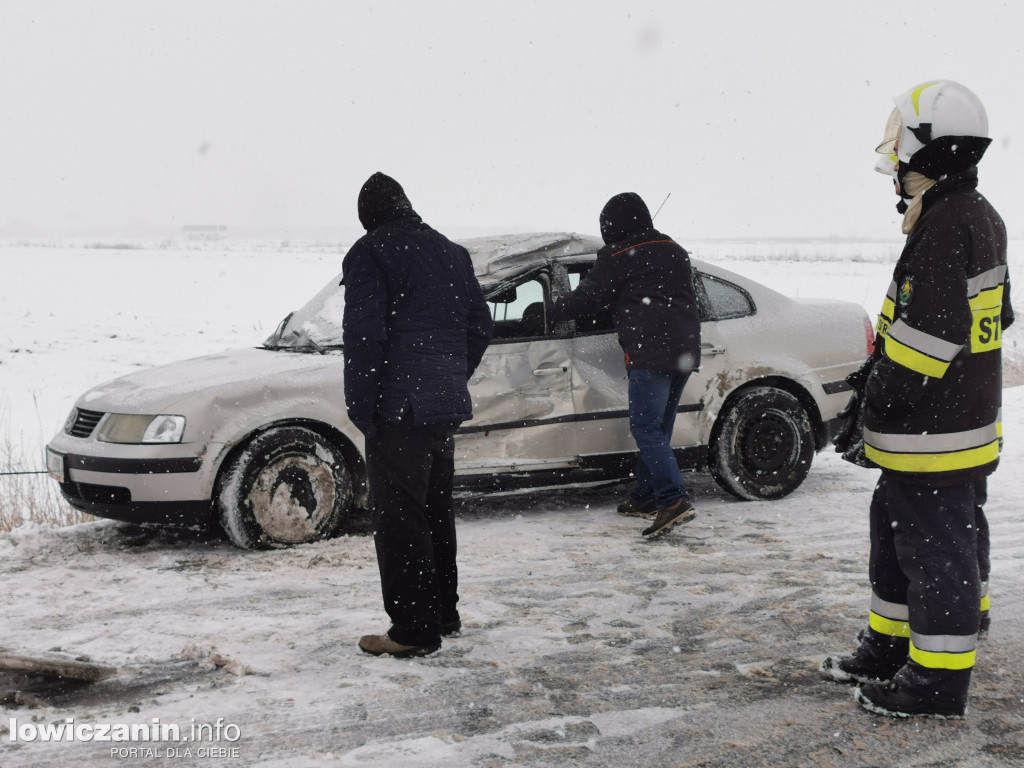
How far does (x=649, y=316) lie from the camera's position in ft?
17.6

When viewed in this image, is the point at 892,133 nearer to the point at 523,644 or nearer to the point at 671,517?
the point at 523,644

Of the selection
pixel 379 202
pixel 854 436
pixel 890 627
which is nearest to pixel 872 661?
pixel 890 627

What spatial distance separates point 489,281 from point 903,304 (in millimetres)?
3051

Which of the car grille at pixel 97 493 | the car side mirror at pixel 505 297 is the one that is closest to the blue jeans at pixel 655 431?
the car side mirror at pixel 505 297

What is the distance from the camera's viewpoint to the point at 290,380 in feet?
17.2

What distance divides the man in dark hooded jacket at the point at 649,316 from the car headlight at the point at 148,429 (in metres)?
2.22

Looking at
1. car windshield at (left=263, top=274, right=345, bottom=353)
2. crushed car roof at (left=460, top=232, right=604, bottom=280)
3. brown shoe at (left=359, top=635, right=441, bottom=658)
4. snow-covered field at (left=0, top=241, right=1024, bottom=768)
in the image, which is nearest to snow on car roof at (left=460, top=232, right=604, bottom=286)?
crushed car roof at (left=460, top=232, right=604, bottom=280)

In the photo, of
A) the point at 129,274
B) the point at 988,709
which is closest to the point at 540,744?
the point at 988,709

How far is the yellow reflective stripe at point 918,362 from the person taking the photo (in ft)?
9.45

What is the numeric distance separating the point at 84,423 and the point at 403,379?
103 inches

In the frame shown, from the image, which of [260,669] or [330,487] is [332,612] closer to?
[260,669]

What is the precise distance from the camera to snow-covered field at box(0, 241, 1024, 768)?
288 centimetres

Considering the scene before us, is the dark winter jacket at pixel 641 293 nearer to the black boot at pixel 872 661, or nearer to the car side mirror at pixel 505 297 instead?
the car side mirror at pixel 505 297

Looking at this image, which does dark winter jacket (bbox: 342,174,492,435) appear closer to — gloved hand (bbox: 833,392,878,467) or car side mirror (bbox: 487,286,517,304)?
gloved hand (bbox: 833,392,878,467)
